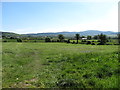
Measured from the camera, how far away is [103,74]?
764 cm

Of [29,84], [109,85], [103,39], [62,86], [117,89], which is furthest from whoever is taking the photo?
[103,39]

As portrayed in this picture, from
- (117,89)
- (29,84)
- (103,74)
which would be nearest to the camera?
(117,89)

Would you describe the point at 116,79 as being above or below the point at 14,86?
above

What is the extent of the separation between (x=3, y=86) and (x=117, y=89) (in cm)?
583

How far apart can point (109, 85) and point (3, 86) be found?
18.3 feet

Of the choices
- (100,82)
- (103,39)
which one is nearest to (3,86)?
(100,82)

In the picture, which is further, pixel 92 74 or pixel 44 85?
pixel 92 74

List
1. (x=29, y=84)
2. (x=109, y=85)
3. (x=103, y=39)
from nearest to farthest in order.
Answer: (x=109, y=85)
(x=29, y=84)
(x=103, y=39)

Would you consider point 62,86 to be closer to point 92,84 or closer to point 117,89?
point 92,84

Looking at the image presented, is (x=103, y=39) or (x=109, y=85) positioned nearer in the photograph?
(x=109, y=85)

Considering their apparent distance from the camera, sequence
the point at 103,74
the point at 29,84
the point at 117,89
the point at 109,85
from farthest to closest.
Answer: the point at 103,74
the point at 29,84
the point at 109,85
the point at 117,89

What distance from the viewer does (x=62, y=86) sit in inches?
253

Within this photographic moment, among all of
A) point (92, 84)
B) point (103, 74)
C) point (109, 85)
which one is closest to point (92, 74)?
point (103, 74)

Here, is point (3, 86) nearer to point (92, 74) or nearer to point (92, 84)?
point (92, 84)
